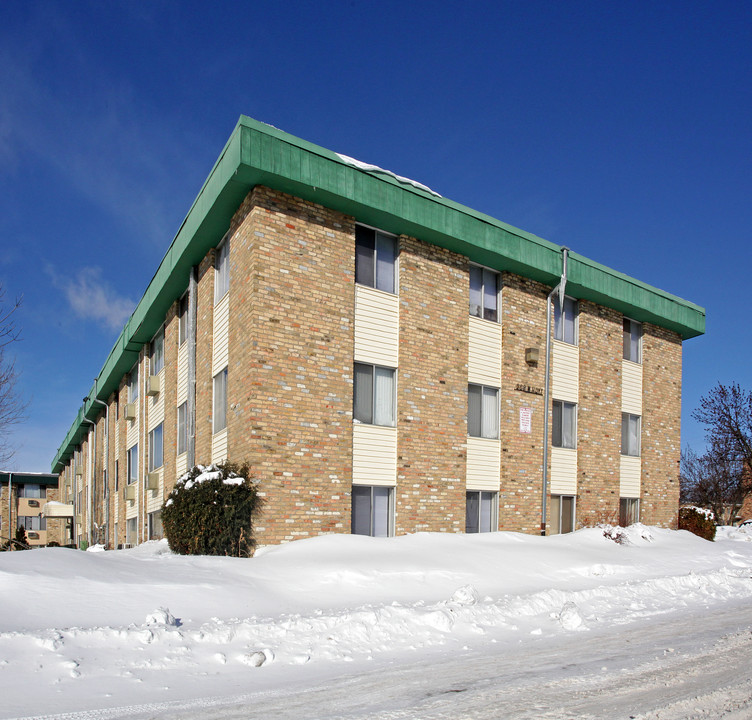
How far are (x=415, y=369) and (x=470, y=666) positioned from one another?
9395 mm

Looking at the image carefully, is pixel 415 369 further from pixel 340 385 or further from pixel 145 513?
pixel 145 513

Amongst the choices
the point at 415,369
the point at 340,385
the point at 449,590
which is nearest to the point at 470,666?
the point at 449,590

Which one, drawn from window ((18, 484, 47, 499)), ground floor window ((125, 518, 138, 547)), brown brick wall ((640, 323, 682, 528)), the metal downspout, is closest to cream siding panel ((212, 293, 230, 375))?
the metal downspout

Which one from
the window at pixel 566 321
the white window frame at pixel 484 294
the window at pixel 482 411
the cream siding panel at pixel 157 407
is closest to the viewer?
the window at pixel 482 411

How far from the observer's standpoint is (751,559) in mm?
17562

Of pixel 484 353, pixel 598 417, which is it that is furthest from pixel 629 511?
pixel 484 353

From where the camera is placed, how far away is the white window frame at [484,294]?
1753 centimetres

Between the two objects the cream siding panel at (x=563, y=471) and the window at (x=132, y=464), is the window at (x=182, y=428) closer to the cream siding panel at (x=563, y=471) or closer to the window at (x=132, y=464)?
the window at (x=132, y=464)

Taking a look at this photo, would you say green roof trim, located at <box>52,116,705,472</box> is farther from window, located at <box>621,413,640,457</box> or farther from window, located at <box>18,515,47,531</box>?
window, located at <box>18,515,47,531</box>

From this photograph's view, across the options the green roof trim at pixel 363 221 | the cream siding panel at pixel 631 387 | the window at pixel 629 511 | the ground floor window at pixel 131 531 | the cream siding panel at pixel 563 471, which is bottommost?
the ground floor window at pixel 131 531

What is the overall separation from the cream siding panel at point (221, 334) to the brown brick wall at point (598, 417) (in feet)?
34.1

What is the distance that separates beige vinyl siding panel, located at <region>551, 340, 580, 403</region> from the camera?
19.3 m

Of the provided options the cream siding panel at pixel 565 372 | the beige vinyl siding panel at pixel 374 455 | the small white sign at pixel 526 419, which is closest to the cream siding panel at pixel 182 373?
the beige vinyl siding panel at pixel 374 455

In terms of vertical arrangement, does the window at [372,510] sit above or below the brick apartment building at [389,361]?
below
